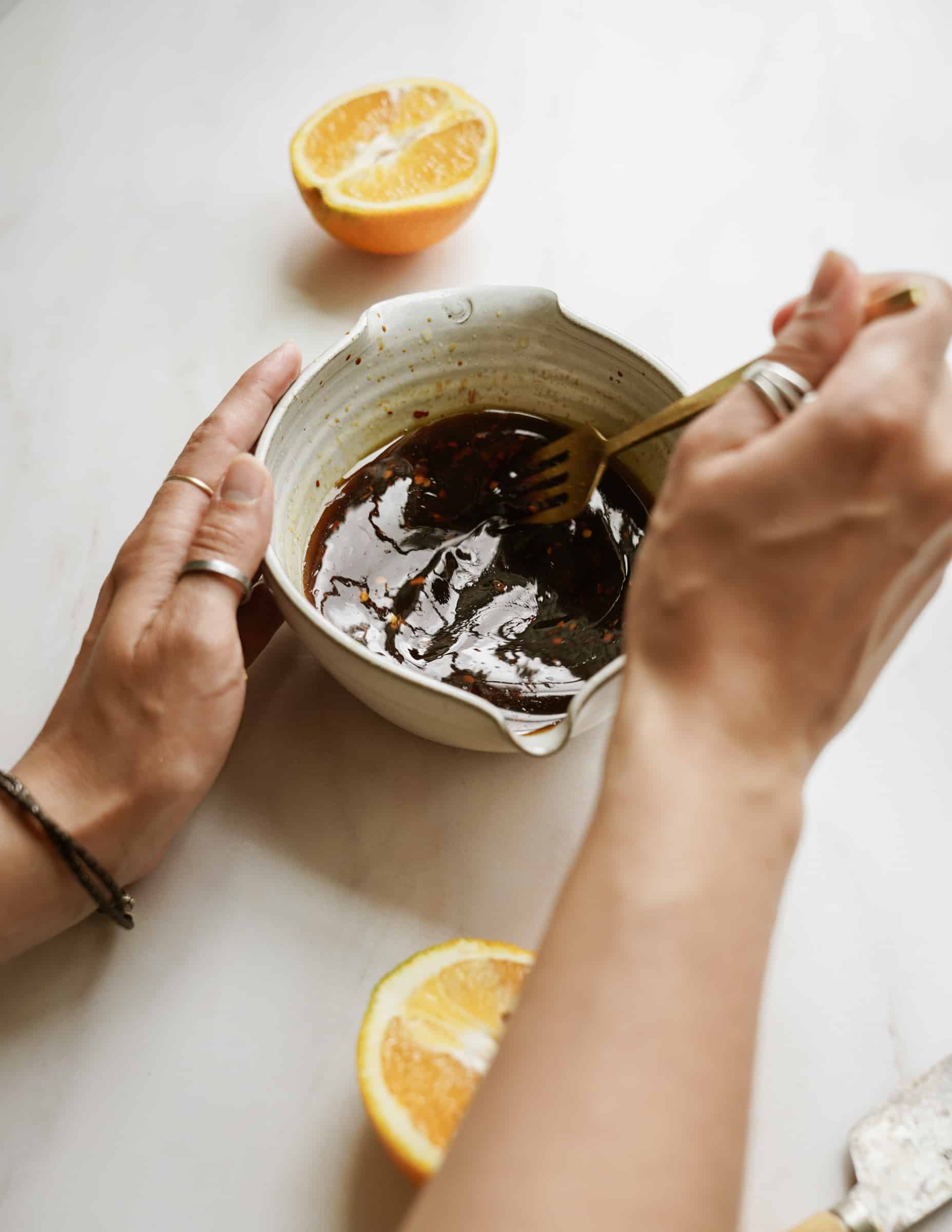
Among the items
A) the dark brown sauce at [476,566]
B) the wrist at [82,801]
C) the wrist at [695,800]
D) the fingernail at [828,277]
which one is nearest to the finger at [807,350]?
the fingernail at [828,277]

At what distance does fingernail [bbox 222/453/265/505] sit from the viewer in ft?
2.49

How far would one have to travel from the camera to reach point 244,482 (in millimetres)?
759

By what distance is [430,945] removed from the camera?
2.63 feet

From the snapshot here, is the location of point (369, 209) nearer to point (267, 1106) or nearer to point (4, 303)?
point (4, 303)

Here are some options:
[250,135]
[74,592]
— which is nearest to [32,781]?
[74,592]

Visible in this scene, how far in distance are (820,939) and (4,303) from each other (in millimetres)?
1051

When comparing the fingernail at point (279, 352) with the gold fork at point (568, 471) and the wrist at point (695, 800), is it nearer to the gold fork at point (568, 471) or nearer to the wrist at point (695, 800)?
the gold fork at point (568, 471)

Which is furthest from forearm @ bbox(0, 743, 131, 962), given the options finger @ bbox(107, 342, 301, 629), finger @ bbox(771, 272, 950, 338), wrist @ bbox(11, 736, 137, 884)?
finger @ bbox(771, 272, 950, 338)

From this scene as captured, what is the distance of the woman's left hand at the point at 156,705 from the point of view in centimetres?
76

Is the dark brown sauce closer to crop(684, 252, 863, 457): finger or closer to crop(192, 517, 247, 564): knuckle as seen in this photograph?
crop(192, 517, 247, 564): knuckle

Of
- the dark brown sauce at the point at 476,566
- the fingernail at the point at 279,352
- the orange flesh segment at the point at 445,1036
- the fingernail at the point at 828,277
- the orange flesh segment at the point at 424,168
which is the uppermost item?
the orange flesh segment at the point at 424,168

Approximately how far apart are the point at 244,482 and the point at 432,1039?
421 millimetres

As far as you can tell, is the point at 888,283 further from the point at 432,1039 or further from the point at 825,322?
the point at 432,1039

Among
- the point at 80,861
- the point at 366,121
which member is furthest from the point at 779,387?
the point at 366,121
